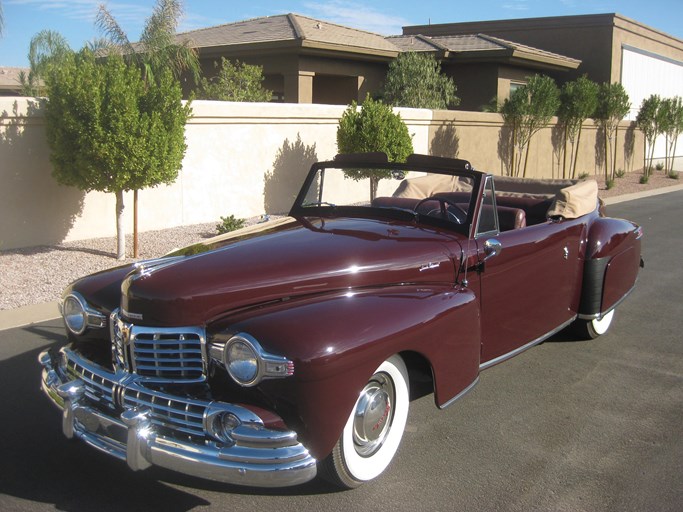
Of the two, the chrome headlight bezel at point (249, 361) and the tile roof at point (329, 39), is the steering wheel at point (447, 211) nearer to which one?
the chrome headlight bezel at point (249, 361)

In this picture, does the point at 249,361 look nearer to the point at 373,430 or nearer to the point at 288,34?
the point at 373,430

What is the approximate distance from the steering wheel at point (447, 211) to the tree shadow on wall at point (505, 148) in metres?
15.2

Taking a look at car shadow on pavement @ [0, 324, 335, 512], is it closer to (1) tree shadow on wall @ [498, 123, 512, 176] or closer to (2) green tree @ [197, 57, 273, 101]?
(2) green tree @ [197, 57, 273, 101]

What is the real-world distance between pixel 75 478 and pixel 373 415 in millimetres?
1540

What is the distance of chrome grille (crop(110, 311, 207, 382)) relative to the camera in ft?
10.9

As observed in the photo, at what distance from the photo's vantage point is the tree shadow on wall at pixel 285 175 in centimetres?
1295

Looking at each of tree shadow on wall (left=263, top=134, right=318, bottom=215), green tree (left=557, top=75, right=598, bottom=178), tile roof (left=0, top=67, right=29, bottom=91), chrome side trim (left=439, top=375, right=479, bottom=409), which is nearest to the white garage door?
green tree (left=557, top=75, right=598, bottom=178)

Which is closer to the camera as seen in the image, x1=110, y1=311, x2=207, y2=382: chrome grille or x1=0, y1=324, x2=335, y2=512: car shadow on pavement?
x1=110, y1=311, x2=207, y2=382: chrome grille

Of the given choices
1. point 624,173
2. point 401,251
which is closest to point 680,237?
point 401,251

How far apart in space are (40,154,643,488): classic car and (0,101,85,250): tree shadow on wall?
556 cm

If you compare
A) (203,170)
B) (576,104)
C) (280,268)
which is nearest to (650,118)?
(576,104)

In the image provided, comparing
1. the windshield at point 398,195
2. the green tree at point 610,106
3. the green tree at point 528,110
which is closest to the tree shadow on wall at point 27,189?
the windshield at point 398,195

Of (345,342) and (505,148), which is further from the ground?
(505,148)

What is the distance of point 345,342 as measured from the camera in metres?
3.20
